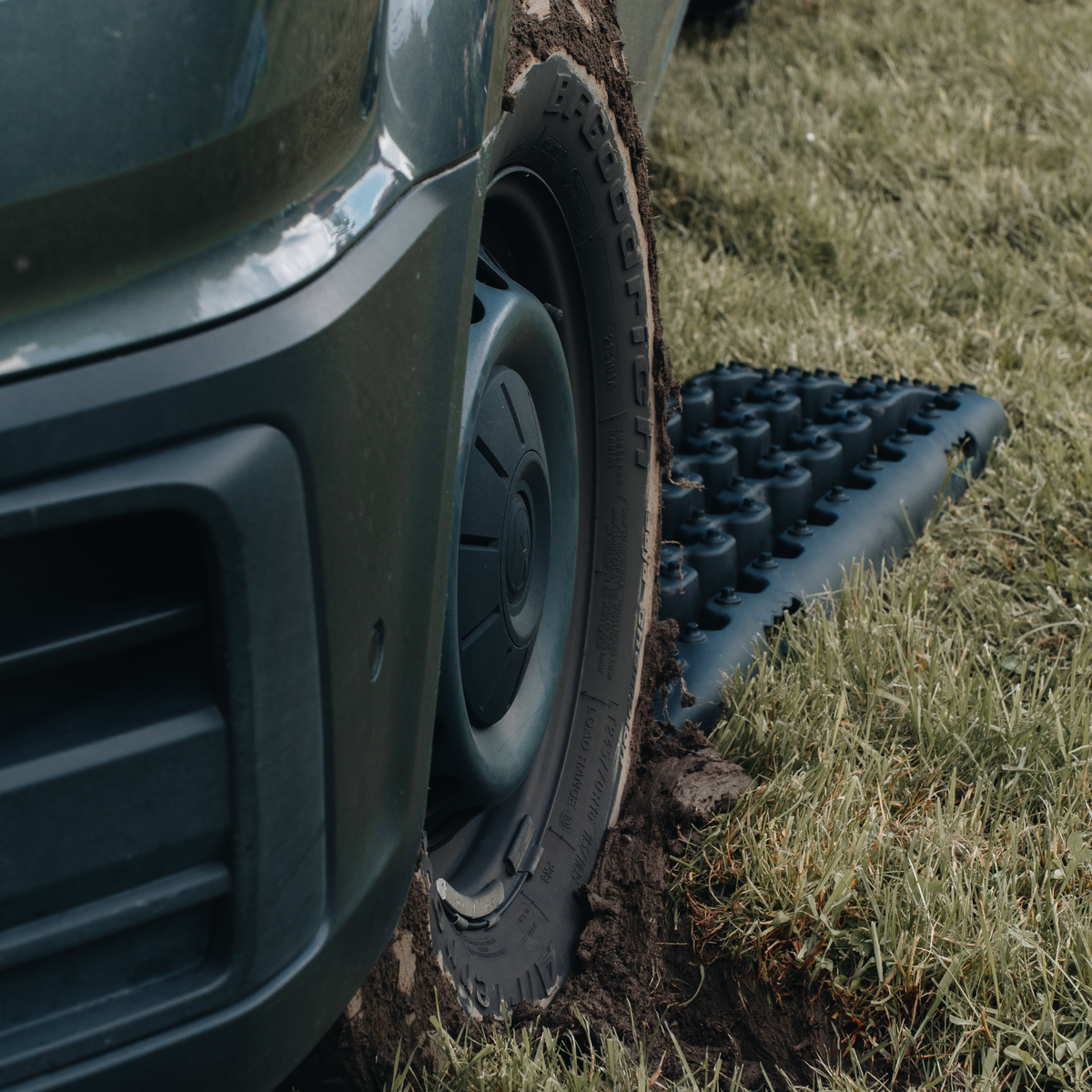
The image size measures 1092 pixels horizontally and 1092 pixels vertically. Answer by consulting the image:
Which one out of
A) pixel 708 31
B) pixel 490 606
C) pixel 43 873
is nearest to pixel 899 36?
pixel 708 31

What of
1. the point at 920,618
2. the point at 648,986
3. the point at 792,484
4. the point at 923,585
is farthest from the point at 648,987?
the point at 792,484

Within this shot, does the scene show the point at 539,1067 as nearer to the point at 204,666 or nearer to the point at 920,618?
the point at 204,666

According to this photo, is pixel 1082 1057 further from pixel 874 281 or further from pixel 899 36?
pixel 899 36

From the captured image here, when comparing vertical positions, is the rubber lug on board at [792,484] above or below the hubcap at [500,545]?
below

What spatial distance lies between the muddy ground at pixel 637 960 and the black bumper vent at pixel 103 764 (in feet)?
1.49

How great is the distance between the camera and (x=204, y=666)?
0.78 metres

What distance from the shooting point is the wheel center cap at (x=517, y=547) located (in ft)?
4.58

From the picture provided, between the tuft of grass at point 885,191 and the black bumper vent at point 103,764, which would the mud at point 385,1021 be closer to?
the black bumper vent at point 103,764

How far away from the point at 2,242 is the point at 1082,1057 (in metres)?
1.46

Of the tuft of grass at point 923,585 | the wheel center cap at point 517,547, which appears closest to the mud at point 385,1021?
the wheel center cap at point 517,547

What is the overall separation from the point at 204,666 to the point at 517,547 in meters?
0.68

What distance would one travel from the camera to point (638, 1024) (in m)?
1.52

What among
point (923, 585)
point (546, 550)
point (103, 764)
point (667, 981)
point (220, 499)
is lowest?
point (667, 981)

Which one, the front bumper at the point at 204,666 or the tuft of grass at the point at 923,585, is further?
the tuft of grass at the point at 923,585
